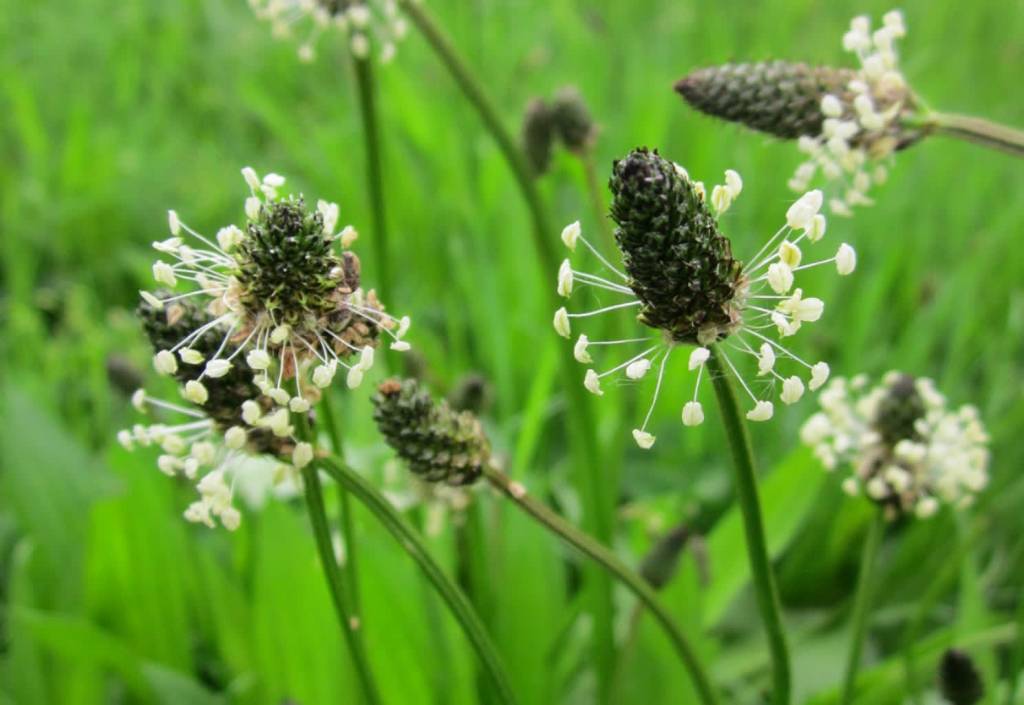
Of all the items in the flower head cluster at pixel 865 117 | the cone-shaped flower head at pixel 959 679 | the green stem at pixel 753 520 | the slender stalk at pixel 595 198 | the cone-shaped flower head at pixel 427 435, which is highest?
the slender stalk at pixel 595 198

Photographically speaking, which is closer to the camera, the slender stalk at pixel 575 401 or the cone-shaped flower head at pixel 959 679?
the cone-shaped flower head at pixel 959 679

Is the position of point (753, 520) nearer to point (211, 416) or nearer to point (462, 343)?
point (211, 416)

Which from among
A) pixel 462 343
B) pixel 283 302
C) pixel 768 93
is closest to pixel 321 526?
pixel 283 302

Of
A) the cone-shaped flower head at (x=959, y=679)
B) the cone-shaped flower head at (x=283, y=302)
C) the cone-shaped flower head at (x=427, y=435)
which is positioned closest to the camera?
the cone-shaped flower head at (x=283, y=302)

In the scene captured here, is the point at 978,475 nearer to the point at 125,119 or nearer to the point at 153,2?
the point at 125,119

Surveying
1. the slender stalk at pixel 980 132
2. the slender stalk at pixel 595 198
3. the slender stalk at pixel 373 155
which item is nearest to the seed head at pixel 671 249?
the slender stalk at pixel 980 132

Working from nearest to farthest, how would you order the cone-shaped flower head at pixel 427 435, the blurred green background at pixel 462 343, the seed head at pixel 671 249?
the seed head at pixel 671 249 < the cone-shaped flower head at pixel 427 435 < the blurred green background at pixel 462 343

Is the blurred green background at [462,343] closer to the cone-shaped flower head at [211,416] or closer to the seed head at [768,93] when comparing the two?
the seed head at [768,93]
